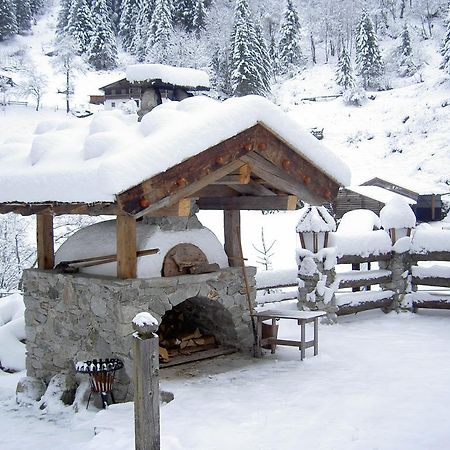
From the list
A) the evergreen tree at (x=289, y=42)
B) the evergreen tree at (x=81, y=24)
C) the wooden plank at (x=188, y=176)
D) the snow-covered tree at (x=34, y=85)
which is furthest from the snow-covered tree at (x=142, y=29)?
the wooden plank at (x=188, y=176)

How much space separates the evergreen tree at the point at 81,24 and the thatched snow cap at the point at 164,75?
58800mm

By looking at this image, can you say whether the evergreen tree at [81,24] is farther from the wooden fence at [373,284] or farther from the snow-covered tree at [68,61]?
the wooden fence at [373,284]

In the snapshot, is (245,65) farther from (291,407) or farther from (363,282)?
(291,407)

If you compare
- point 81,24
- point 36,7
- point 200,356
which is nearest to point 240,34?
point 81,24

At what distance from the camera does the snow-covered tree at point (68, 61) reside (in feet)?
186

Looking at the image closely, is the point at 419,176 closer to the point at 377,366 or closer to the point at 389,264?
the point at 389,264

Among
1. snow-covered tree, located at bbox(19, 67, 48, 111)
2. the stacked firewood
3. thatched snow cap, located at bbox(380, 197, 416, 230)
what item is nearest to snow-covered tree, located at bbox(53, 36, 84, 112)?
snow-covered tree, located at bbox(19, 67, 48, 111)

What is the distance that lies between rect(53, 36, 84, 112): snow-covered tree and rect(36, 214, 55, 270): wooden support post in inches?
1918

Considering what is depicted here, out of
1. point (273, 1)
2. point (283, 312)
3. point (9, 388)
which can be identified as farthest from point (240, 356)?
point (273, 1)

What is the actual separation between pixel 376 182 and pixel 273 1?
47109mm

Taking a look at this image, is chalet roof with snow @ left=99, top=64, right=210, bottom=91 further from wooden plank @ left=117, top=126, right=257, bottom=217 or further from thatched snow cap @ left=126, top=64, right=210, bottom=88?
wooden plank @ left=117, top=126, right=257, bottom=217

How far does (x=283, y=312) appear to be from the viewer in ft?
26.6

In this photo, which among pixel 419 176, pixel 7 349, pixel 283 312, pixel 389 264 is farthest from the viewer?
pixel 419 176

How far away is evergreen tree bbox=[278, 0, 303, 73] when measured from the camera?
210 ft
